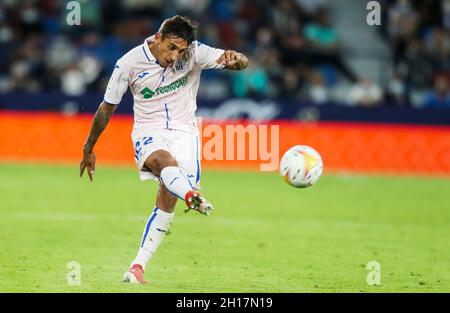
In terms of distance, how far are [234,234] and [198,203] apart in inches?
180

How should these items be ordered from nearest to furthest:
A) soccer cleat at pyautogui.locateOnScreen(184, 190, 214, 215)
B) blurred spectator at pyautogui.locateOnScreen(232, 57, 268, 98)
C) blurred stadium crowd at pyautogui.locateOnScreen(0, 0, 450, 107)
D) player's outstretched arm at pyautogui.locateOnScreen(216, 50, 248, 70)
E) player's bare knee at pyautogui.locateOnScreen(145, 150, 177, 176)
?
soccer cleat at pyautogui.locateOnScreen(184, 190, 214, 215)
player's bare knee at pyautogui.locateOnScreen(145, 150, 177, 176)
player's outstretched arm at pyautogui.locateOnScreen(216, 50, 248, 70)
blurred spectator at pyautogui.locateOnScreen(232, 57, 268, 98)
blurred stadium crowd at pyautogui.locateOnScreen(0, 0, 450, 107)

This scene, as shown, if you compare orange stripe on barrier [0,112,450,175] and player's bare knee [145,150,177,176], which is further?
orange stripe on barrier [0,112,450,175]

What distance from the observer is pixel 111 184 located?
17594mm

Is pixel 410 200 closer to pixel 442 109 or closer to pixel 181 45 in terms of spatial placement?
pixel 442 109

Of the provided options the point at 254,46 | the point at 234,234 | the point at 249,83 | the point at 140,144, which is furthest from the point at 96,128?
the point at 254,46

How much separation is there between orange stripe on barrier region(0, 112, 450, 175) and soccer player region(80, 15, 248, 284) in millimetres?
11234

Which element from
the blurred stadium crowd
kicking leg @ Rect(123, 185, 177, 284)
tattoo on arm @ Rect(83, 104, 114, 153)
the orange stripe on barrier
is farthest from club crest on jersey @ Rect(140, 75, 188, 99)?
the blurred stadium crowd

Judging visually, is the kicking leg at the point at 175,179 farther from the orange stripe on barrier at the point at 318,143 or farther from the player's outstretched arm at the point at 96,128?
the orange stripe on barrier at the point at 318,143

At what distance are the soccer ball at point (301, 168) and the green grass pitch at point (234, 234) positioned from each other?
3.00 ft

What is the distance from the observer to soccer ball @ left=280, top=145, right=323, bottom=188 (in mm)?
8953

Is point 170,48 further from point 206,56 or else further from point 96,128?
point 96,128

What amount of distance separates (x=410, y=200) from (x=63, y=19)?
10658mm

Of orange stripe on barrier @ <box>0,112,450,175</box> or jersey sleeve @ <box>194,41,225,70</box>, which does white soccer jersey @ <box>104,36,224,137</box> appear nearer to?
jersey sleeve @ <box>194,41,225,70</box>
